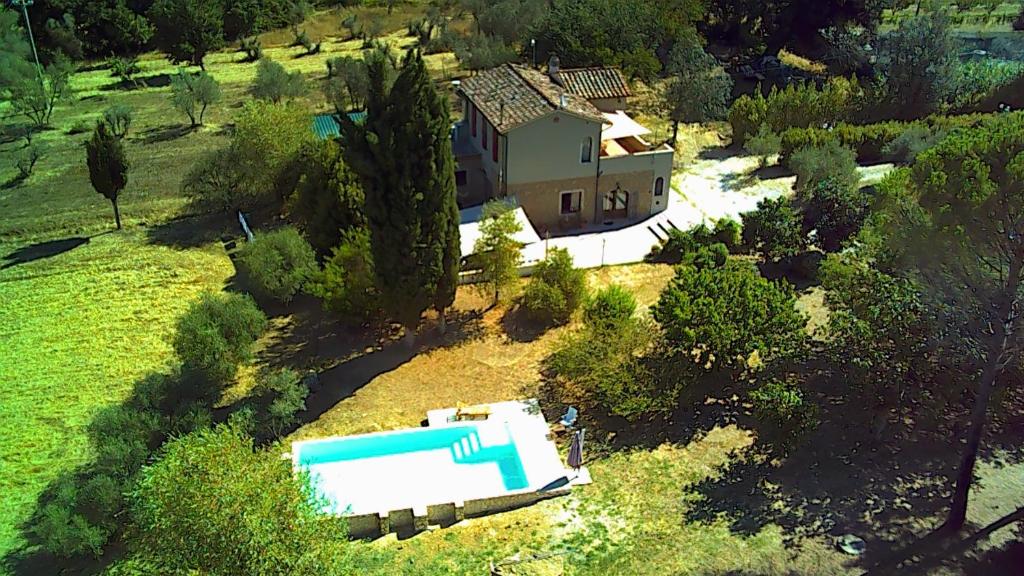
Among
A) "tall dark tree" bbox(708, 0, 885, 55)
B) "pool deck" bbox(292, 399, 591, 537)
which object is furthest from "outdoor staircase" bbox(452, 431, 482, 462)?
"tall dark tree" bbox(708, 0, 885, 55)

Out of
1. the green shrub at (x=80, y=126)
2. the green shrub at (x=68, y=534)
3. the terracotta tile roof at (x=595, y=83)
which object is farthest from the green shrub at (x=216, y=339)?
the green shrub at (x=80, y=126)

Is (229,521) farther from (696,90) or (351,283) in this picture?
(696,90)

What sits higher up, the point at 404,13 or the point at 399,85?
the point at 399,85

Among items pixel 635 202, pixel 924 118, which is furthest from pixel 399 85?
pixel 924 118

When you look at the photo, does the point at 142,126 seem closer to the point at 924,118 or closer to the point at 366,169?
the point at 366,169

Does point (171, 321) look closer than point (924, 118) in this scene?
Yes

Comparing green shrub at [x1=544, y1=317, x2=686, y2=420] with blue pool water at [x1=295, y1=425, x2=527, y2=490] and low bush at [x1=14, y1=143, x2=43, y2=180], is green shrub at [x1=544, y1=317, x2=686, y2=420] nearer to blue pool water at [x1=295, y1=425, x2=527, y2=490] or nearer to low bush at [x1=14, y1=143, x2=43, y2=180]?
blue pool water at [x1=295, y1=425, x2=527, y2=490]
